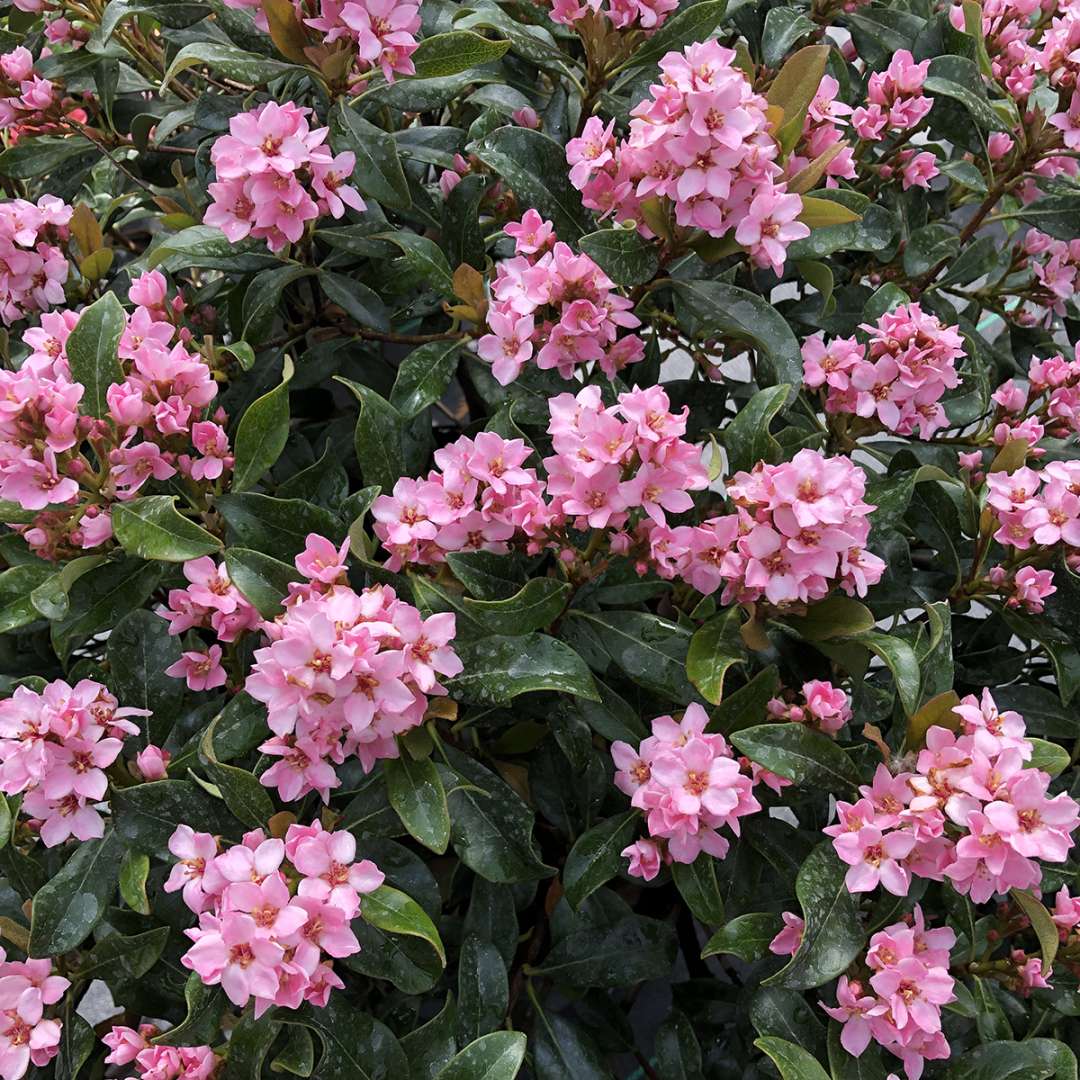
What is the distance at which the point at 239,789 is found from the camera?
815 mm

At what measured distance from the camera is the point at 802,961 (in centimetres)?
79

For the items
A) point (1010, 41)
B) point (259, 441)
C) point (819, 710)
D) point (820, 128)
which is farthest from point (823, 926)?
point (1010, 41)

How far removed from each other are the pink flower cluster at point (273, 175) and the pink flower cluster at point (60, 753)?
0.41m

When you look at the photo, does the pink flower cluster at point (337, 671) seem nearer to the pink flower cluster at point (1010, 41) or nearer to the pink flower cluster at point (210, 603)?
the pink flower cluster at point (210, 603)

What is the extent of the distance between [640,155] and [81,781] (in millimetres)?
655

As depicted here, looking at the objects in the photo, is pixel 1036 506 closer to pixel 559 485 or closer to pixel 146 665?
pixel 559 485

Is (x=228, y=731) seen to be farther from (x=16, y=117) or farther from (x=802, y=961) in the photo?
(x=16, y=117)

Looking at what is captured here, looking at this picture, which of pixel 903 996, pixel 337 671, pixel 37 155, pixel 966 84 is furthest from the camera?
pixel 37 155

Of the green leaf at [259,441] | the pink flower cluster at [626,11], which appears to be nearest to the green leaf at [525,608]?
the green leaf at [259,441]

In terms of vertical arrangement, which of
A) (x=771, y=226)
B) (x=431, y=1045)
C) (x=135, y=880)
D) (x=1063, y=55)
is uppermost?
(x=1063, y=55)

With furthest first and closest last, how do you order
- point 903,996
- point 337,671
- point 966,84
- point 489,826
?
point 966,84 < point 489,826 < point 903,996 < point 337,671

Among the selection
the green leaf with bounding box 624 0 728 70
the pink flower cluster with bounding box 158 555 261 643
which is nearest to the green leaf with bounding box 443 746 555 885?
the pink flower cluster with bounding box 158 555 261 643

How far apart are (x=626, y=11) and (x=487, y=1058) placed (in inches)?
35.7

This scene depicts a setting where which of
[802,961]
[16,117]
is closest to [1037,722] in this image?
[802,961]
